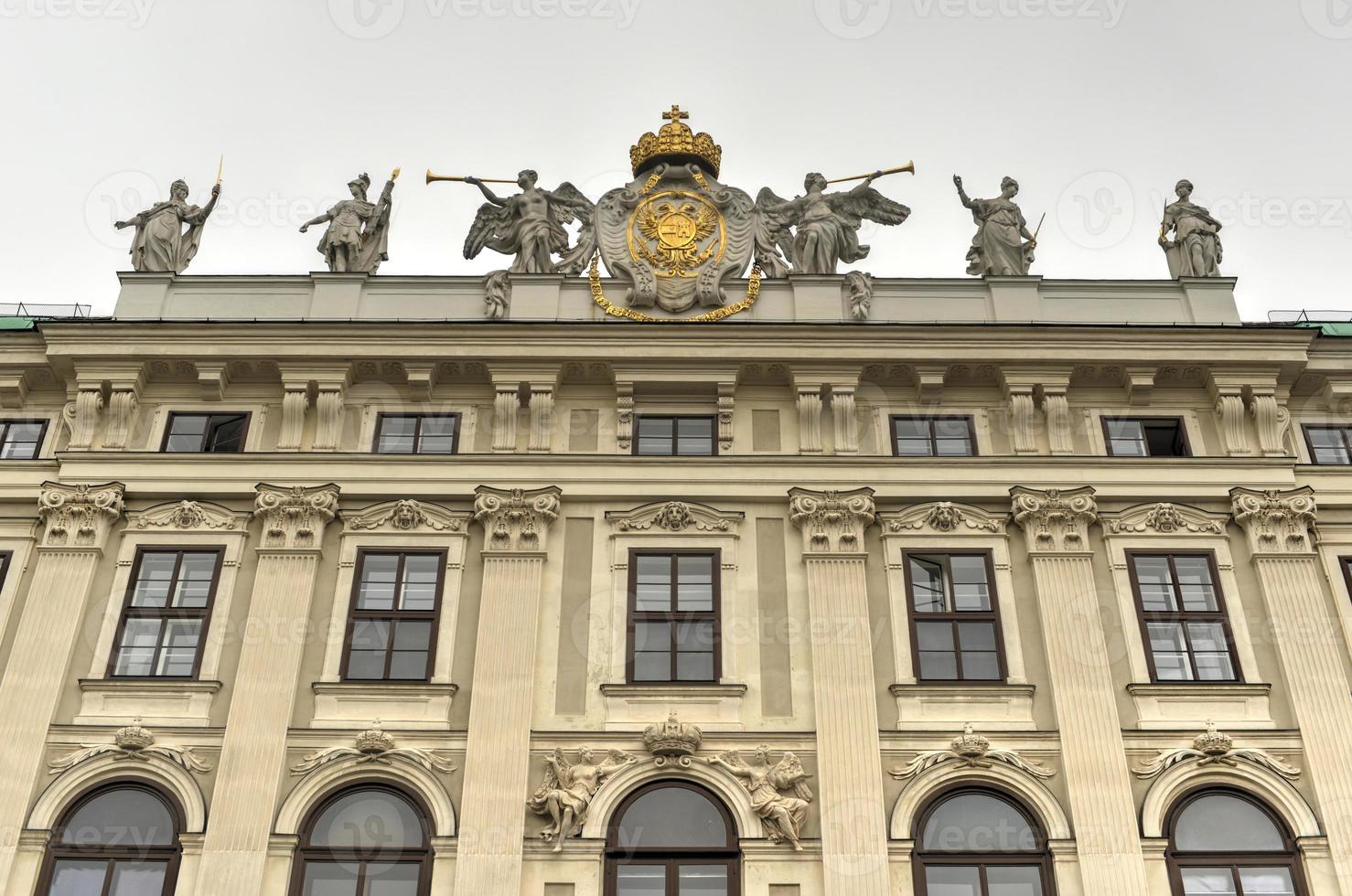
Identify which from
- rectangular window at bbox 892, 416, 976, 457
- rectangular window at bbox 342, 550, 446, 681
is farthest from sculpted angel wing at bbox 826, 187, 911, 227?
rectangular window at bbox 342, 550, 446, 681

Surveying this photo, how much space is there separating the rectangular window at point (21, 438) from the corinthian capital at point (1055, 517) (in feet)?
51.8

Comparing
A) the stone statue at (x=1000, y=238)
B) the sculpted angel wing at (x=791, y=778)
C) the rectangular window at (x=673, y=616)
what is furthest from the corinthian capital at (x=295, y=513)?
the stone statue at (x=1000, y=238)

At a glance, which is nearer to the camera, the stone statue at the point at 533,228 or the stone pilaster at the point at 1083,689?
the stone pilaster at the point at 1083,689

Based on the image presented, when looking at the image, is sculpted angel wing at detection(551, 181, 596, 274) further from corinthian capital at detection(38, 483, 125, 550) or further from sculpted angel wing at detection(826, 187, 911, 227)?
corinthian capital at detection(38, 483, 125, 550)

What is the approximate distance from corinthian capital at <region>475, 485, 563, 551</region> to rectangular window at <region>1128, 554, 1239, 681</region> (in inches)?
352

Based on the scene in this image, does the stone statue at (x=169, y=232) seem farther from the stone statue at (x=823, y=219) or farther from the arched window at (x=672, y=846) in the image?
the arched window at (x=672, y=846)

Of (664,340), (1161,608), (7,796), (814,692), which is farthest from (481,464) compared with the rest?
(1161,608)

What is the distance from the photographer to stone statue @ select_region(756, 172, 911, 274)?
85.2 feet

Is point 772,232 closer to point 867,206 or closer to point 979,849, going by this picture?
point 867,206

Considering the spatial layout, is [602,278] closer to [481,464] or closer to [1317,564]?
[481,464]

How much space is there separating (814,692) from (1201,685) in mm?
5546

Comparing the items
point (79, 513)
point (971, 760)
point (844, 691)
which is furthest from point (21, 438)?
point (971, 760)

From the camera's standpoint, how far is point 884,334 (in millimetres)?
24391

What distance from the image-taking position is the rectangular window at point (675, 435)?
24.3 meters
